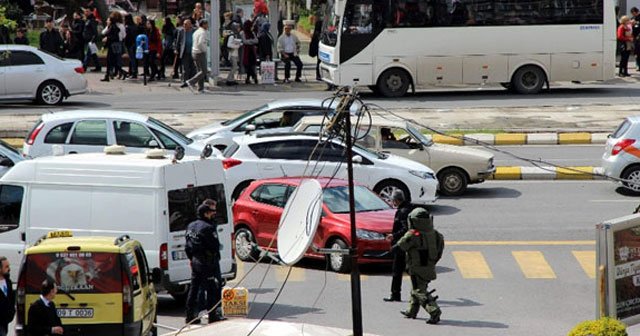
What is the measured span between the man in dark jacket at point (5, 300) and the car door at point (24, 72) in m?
20.4

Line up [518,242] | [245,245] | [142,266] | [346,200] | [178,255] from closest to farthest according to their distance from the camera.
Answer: [142,266] → [178,255] → [346,200] → [245,245] → [518,242]

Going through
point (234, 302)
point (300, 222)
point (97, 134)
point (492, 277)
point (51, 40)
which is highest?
point (51, 40)

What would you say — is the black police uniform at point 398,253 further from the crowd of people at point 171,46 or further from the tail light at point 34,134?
the crowd of people at point 171,46

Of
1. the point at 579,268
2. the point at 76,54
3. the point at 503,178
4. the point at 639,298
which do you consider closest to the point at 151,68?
the point at 76,54

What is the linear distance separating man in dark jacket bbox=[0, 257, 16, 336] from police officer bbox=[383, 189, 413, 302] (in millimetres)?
5821

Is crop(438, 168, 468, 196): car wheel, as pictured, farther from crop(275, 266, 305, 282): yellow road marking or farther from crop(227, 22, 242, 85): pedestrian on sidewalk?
crop(227, 22, 242, 85): pedestrian on sidewalk

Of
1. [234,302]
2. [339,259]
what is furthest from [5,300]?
[339,259]

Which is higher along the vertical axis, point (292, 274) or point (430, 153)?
point (430, 153)

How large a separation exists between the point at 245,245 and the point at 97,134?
4675 mm

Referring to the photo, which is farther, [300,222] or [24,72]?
[24,72]

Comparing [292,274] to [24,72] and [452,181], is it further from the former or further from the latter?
[24,72]

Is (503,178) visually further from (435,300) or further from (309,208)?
(309,208)

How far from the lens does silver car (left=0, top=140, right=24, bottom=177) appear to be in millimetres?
23562

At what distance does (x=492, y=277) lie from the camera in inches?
778
